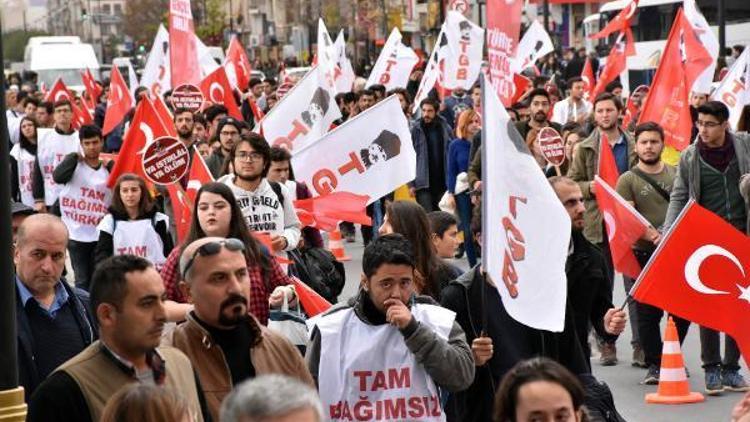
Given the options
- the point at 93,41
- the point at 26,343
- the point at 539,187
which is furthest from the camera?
the point at 93,41

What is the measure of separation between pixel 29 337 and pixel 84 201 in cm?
746

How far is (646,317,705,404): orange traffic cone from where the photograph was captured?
35.7 feet

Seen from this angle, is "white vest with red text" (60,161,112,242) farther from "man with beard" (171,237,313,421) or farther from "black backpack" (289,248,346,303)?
"man with beard" (171,237,313,421)

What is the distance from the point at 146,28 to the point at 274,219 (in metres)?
89.1

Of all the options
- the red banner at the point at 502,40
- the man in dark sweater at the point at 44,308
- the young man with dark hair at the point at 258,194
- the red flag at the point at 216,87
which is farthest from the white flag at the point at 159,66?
the man in dark sweater at the point at 44,308

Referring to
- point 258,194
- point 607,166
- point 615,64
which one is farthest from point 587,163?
point 615,64

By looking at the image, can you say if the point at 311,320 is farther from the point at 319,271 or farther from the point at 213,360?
the point at 319,271

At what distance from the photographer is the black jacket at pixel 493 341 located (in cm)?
705

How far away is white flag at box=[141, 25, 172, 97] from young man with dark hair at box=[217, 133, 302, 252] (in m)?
15.2

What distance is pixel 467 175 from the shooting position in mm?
16875

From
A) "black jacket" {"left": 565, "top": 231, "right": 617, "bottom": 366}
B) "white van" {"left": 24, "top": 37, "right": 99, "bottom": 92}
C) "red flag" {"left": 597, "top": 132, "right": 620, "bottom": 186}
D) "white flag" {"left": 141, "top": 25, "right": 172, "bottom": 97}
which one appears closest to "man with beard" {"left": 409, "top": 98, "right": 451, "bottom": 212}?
"red flag" {"left": 597, "top": 132, "right": 620, "bottom": 186}

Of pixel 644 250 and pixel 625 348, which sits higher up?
pixel 644 250

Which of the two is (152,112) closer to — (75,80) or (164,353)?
(164,353)

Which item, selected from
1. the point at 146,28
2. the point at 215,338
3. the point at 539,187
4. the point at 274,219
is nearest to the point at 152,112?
the point at 274,219
